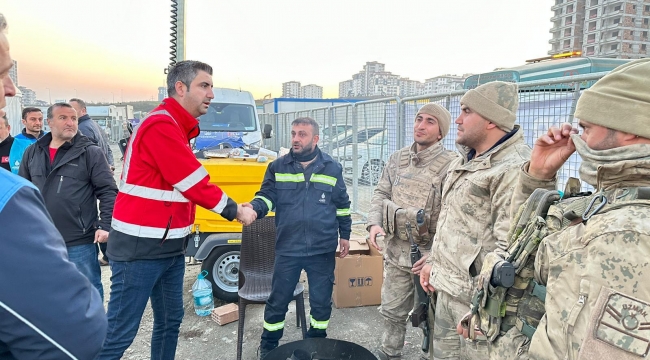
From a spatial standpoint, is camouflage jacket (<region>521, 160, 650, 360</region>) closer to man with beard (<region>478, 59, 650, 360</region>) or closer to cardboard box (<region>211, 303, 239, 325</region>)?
man with beard (<region>478, 59, 650, 360</region>)

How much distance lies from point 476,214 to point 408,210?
89cm

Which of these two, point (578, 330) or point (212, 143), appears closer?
point (578, 330)

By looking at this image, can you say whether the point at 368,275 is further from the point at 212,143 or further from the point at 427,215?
the point at 212,143

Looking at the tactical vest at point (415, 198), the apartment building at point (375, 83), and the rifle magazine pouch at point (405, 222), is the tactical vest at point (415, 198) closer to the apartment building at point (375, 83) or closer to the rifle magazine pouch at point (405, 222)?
the rifle magazine pouch at point (405, 222)

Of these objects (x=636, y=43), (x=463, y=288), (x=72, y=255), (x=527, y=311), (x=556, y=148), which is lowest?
(x=72, y=255)

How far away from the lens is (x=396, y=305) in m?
3.07

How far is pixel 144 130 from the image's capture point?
2371mm

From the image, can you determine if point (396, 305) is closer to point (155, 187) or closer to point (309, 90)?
point (155, 187)

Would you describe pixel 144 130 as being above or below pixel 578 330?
above

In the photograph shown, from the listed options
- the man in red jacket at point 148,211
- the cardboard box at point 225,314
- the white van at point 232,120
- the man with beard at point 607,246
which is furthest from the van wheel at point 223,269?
the white van at point 232,120

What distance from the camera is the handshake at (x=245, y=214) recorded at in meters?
2.77

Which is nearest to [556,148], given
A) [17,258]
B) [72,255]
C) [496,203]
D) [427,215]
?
[496,203]

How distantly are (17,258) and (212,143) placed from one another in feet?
22.0

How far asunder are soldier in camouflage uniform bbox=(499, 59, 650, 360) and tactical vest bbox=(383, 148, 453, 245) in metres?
1.64
